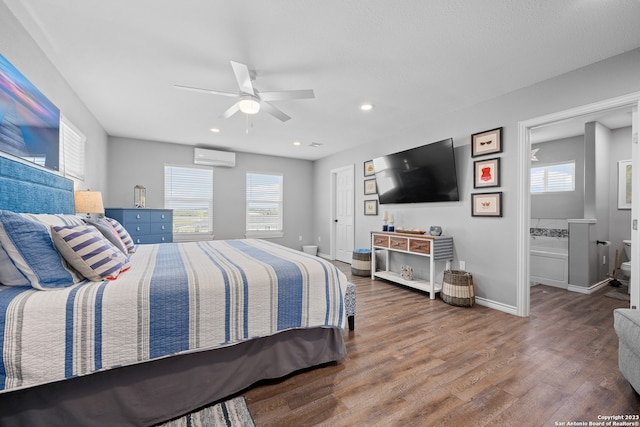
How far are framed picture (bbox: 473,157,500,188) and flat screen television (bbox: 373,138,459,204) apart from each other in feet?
0.79

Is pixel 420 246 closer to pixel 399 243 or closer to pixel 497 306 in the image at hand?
pixel 399 243

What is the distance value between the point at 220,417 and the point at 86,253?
1132 millimetres

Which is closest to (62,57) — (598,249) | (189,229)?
(189,229)

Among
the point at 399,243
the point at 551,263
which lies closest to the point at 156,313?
the point at 399,243

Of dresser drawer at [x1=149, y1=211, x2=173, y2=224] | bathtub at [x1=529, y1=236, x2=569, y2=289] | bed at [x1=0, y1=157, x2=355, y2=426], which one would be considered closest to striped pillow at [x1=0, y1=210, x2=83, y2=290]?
bed at [x1=0, y1=157, x2=355, y2=426]

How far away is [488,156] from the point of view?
123 inches

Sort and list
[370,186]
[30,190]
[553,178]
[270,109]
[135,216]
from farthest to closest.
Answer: [370,186]
[553,178]
[135,216]
[270,109]
[30,190]

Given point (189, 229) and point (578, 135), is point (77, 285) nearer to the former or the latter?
point (189, 229)

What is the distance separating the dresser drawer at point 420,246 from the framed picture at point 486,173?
932 millimetres

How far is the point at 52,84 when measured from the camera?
95.8 inches

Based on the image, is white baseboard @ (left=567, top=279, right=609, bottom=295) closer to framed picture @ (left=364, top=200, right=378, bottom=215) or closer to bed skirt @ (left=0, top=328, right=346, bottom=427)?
framed picture @ (left=364, top=200, right=378, bottom=215)

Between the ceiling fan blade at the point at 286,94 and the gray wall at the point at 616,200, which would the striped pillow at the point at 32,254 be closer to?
the ceiling fan blade at the point at 286,94

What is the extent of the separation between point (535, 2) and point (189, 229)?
5.85 m

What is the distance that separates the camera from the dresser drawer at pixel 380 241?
13.3ft
